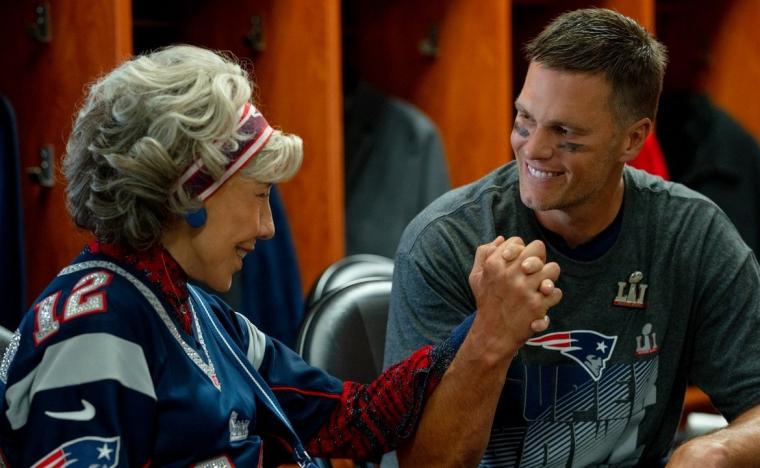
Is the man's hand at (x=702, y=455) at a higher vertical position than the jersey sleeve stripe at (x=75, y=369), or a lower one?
lower

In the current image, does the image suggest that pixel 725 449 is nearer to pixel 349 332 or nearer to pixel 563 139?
pixel 563 139

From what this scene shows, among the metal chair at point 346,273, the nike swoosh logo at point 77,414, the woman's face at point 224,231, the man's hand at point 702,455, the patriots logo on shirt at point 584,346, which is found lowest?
the metal chair at point 346,273

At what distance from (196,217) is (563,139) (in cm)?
71

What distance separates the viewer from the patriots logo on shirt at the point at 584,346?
1.90 metres

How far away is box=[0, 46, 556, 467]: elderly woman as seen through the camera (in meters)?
1.33

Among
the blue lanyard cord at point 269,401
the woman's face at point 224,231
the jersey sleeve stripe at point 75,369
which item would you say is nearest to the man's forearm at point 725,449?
the blue lanyard cord at point 269,401

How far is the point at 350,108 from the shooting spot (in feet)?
11.4

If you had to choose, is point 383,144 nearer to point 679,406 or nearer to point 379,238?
point 379,238

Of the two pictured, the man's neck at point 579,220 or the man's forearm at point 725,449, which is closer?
the man's forearm at point 725,449

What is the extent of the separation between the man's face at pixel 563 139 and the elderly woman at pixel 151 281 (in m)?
0.50

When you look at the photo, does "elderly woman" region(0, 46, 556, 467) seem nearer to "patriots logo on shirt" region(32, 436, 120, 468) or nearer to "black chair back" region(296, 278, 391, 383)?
"patriots logo on shirt" region(32, 436, 120, 468)

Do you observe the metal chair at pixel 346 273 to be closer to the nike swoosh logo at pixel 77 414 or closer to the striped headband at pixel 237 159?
the striped headband at pixel 237 159

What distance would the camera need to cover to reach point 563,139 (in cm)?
193

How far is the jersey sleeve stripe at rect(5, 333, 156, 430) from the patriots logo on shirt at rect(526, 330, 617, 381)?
0.75 meters
